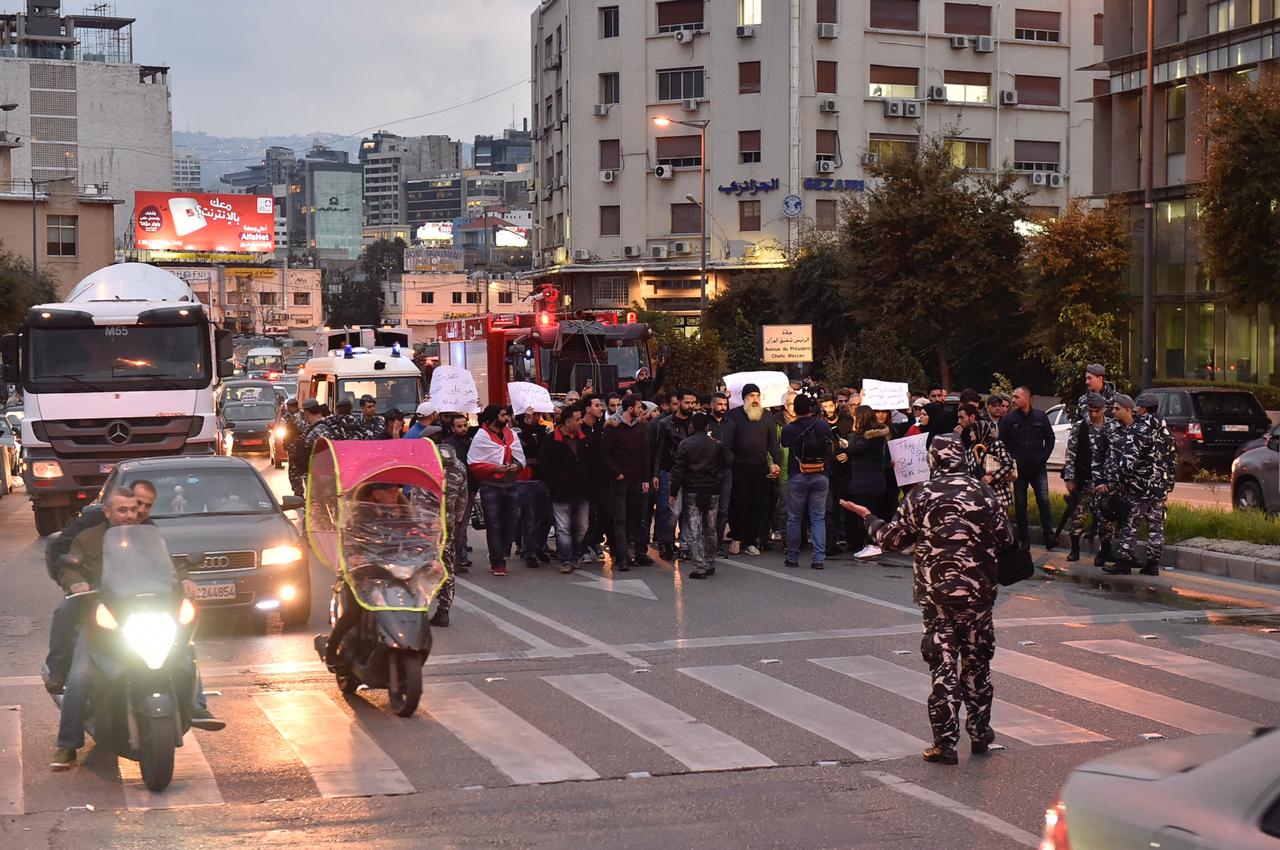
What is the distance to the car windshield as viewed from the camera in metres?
14.3

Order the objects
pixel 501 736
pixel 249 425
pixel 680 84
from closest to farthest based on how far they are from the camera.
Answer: pixel 501 736
pixel 249 425
pixel 680 84

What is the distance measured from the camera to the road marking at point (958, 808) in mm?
7230

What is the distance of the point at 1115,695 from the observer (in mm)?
10367

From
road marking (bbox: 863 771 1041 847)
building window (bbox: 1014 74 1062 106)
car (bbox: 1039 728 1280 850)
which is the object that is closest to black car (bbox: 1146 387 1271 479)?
road marking (bbox: 863 771 1041 847)

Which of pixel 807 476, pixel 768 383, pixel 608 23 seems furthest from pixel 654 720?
pixel 608 23

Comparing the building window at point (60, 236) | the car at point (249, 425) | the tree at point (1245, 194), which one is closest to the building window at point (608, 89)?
the building window at point (60, 236)

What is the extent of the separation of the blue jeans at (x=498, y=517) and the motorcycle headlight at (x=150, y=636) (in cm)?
887

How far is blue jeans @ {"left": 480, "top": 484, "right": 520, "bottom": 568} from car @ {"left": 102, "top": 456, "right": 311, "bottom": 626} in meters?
3.11

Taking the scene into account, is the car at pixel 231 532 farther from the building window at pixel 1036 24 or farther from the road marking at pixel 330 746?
the building window at pixel 1036 24

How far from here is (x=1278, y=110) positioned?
3036cm

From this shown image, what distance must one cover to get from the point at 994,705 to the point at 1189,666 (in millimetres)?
2002

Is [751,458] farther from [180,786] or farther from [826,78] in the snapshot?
[826,78]

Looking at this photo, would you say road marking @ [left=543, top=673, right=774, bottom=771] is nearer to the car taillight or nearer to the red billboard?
the car taillight

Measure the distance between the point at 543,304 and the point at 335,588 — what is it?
28.1 metres
